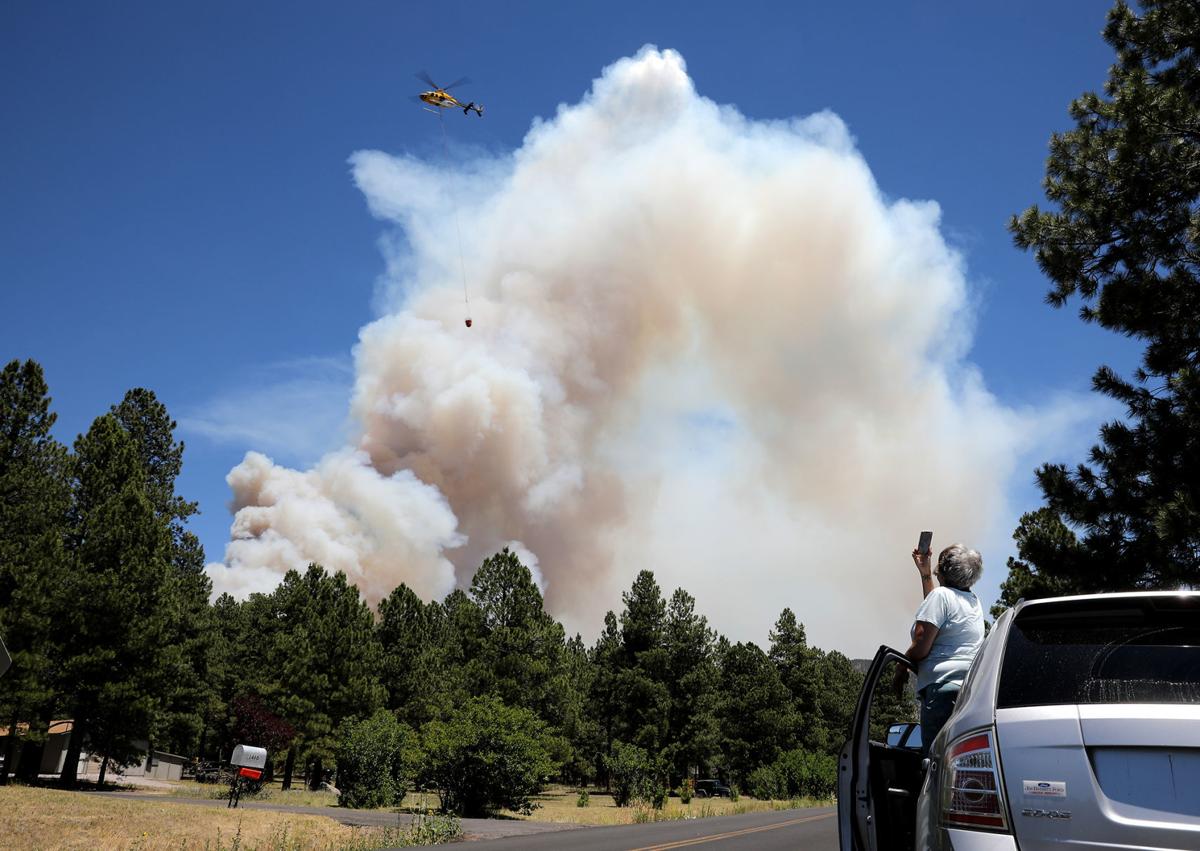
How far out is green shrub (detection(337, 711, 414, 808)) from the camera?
32656 mm

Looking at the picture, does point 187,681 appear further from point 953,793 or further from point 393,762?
point 953,793

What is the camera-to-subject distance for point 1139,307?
12852 mm

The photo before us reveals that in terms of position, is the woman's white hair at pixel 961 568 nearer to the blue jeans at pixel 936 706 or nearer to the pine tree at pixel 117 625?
the blue jeans at pixel 936 706

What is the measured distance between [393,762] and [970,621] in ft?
109

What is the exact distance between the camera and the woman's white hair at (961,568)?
201 inches

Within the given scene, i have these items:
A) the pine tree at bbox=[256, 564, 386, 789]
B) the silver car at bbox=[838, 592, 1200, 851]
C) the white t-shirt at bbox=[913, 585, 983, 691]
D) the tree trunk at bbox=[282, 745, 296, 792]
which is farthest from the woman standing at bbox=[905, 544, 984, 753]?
the tree trunk at bbox=[282, 745, 296, 792]

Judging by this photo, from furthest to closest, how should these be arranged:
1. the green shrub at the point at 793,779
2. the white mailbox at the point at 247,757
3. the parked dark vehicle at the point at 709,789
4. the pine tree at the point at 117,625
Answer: the parked dark vehicle at the point at 709,789 → the green shrub at the point at 793,779 → the pine tree at the point at 117,625 → the white mailbox at the point at 247,757

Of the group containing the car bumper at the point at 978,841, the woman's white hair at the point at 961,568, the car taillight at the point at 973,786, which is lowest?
the car bumper at the point at 978,841

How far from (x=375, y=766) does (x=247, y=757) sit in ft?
37.5

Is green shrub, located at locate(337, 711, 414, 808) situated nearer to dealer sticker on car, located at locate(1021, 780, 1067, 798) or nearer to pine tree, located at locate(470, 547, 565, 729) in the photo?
pine tree, located at locate(470, 547, 565, 729)

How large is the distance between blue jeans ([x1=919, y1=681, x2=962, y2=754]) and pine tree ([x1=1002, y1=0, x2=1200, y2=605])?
8.76 metres

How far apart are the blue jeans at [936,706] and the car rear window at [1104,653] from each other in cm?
132

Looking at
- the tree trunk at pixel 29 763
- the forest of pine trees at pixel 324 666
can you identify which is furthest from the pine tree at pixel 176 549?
the tree trunk at pixel 29 763

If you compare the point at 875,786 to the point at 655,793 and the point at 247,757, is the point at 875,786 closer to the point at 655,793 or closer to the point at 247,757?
the point at 247,757
